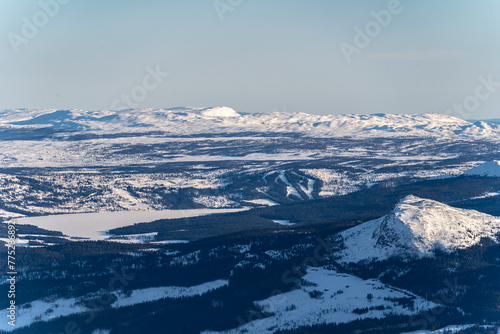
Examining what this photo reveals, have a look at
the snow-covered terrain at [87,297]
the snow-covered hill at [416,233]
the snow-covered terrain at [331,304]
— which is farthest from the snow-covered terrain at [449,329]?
the snow-covered terrain at [87,297]

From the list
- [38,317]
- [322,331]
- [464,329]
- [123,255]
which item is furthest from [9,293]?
[464,329]

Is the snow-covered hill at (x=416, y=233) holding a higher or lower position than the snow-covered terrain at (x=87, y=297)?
higher

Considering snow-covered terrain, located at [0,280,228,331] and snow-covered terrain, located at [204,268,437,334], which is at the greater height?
snow-covered terrain, located at [204,268,437,334]

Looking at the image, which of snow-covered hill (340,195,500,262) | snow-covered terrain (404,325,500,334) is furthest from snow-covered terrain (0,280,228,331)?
snow-covered terrain (404,325,500,334)

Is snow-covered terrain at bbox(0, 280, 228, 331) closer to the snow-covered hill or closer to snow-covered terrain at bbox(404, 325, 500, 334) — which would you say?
the snow-covered hill

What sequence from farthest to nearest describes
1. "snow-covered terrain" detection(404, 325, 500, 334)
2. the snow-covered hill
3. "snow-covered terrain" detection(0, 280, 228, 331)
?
1. the snow-covered hill
2. "snow-covered terrain" detection(0, 280, 228, 331)
3. "snow-covered terrain" detection(404, 325, 500, 334)

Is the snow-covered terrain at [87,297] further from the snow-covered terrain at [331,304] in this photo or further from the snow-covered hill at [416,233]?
the snow-covered hill at [416,233]
